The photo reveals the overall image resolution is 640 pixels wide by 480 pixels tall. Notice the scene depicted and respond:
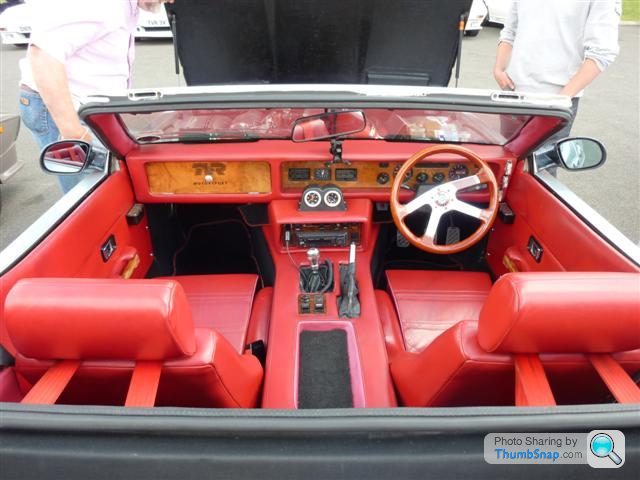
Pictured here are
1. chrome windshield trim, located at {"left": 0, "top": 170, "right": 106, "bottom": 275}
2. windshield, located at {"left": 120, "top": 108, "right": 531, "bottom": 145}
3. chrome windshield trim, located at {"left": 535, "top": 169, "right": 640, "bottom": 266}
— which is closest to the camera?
chrome windshield trim, located at {"left": 0, "top": 170, "right": 106, "bottom": 275}

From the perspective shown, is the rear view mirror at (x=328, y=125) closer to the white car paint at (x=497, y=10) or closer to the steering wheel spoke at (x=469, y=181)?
the steering wheel spoke at (x=469, y=181)

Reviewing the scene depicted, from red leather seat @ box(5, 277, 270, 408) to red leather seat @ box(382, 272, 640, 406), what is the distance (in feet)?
2.28

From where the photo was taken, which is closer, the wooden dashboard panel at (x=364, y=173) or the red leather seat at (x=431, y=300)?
the red leather seat at (x=431, y=300)

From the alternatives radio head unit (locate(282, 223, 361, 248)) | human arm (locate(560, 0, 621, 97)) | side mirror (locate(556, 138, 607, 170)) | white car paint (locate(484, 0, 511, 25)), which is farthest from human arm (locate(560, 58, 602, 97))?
white car paint (locate(484, 0, 511, 25))

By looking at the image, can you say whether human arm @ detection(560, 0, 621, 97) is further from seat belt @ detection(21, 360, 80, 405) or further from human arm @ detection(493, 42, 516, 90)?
seat belt @ detection(21, 360, 80, 405)

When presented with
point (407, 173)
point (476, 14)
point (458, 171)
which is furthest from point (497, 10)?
point (407, 173)

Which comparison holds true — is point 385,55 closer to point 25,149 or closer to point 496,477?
point 496,477

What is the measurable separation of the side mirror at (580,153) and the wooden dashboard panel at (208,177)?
1.61 m

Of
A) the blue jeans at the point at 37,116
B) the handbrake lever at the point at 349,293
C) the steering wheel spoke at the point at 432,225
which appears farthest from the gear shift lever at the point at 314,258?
the blue jeans at the point at 37,116

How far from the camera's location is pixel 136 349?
119cm

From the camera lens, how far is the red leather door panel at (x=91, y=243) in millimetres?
1680

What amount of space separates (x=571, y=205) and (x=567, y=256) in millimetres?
243

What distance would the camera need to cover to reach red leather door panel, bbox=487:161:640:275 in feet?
6.20

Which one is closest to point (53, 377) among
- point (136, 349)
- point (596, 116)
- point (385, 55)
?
point (136, 349)
